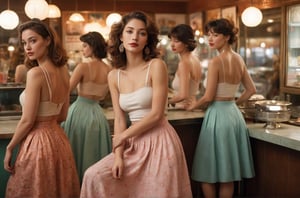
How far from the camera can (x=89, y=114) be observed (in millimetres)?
3438

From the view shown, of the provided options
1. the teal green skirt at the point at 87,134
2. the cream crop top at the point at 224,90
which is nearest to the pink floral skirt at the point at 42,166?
the teal green skirt at the point at 87,134

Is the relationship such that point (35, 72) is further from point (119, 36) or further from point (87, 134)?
point (87, 134)

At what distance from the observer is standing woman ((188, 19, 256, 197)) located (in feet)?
10.6

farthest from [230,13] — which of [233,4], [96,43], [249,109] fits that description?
[96,43]

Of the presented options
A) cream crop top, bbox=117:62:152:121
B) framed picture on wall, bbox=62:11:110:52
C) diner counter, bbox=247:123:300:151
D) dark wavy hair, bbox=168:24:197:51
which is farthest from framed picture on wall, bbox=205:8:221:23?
cream crop top, bbox=117:62:152:121

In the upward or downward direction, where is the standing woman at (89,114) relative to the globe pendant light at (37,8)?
downward

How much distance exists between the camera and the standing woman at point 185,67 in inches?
147

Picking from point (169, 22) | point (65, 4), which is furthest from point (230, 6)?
point (65, 4)

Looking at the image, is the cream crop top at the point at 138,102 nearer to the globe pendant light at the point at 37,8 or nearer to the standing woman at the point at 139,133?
the standing woman at the point at 139,133

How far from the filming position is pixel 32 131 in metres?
2.49

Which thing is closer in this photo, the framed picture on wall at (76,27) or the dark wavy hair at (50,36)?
the dark wavy hair at (50,36)

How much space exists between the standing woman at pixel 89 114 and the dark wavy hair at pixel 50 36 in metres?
0.90

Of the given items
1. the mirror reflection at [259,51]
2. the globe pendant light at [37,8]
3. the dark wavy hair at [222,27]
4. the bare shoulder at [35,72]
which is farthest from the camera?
the mirror reflection at [259,51]

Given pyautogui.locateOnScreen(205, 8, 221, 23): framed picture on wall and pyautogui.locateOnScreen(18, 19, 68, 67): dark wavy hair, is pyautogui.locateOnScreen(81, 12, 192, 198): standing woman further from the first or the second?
pyautogui.locateOnScreen(205, 8, 221, 23): framed picture on wall
